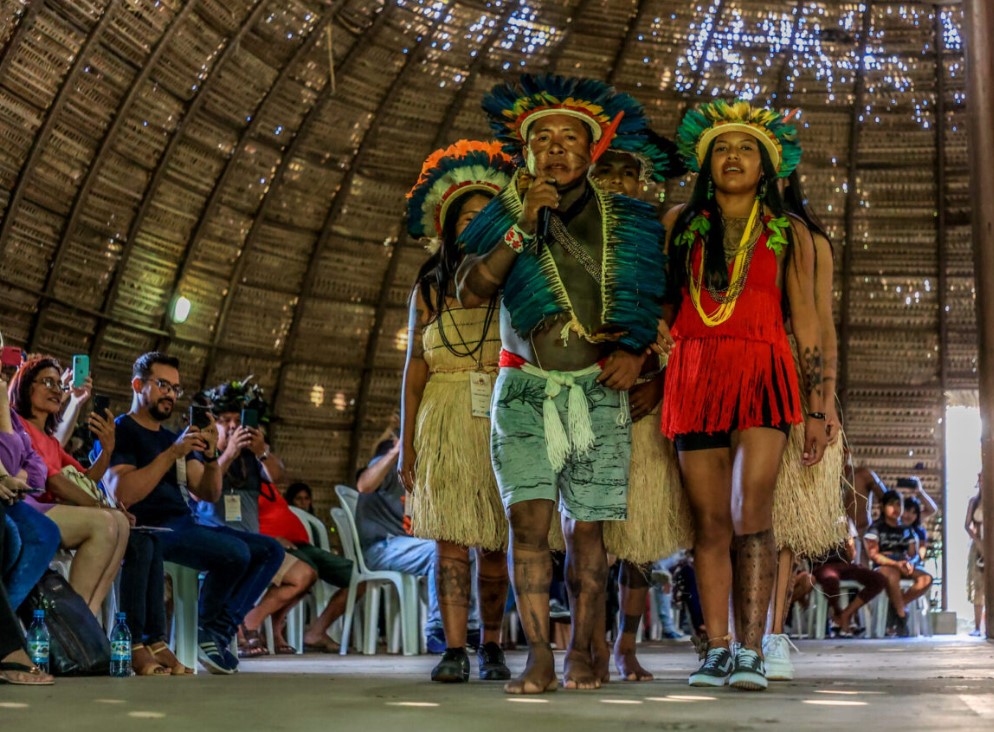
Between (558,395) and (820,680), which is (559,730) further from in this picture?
(820,680)

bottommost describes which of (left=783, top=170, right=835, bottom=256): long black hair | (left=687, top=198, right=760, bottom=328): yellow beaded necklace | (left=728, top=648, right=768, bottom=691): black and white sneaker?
(left=728, top=648, right=768, bottom=691): black and white sneaker

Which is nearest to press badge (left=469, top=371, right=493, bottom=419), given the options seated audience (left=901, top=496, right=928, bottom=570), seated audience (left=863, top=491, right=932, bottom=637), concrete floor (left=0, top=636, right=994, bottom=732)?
concrete floor (left=0, top=636, right=994, bottom=732)

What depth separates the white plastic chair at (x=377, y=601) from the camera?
25.6ft

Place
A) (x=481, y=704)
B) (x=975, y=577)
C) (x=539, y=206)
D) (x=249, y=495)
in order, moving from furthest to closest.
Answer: (x=975, y=577)
(x=249, y=495)
(x=539, y=206)
(x=481, y=704)

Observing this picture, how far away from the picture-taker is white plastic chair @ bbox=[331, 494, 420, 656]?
7.80 metres

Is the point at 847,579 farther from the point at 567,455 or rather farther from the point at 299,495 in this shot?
the point at 567,455

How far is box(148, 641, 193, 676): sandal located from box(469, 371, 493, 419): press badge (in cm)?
141

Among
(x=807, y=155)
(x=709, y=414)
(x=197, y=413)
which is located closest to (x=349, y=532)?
(x=197, y=413)

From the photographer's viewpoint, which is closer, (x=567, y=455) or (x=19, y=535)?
(x=567, y=455)

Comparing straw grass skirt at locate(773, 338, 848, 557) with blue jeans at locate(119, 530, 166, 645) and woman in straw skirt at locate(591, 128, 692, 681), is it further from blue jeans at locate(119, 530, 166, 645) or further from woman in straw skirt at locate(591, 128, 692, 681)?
blue jeans at locate(119, 530, 166, 645)

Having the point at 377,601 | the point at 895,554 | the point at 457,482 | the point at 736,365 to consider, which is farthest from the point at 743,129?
the point at 895,554

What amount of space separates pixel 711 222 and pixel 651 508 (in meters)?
0.85

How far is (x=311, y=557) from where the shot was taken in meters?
7.96

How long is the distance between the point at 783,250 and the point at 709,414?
1.75 feet
